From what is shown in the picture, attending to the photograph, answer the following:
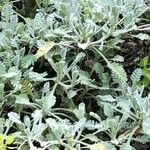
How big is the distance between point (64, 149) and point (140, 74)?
1.40ft

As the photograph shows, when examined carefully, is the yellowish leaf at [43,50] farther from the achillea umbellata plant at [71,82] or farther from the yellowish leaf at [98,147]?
the yellowish leaf at [98,147]

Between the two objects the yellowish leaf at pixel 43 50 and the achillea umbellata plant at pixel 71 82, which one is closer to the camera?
the achillea umbellata plant at pixel 71 82

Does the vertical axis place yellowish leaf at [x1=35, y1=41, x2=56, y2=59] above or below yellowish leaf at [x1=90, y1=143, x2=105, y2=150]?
above

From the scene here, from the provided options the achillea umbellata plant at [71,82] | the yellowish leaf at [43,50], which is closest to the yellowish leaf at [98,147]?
the achillea umbellata plant at [71,82]

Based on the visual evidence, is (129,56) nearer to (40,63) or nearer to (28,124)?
(40,63)

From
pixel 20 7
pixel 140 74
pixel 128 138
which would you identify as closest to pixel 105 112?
pixel 128 138

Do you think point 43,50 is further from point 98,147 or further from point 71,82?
point 98,147

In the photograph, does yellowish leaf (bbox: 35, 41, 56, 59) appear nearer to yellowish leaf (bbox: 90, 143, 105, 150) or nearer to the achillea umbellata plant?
the achillea umbellata plant

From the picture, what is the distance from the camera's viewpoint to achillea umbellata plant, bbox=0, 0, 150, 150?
1.48 meters

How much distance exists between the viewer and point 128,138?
1.52 meters

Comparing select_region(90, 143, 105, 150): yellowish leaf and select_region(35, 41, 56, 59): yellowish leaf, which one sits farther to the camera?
select_region(35, 41, 56, 59): yellowish leaf

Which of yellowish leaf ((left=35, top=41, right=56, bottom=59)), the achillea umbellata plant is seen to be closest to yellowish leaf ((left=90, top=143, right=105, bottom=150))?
the achillea umbellata plant

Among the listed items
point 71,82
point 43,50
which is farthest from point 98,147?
point 43,50

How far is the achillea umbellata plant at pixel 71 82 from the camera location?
148 cm
